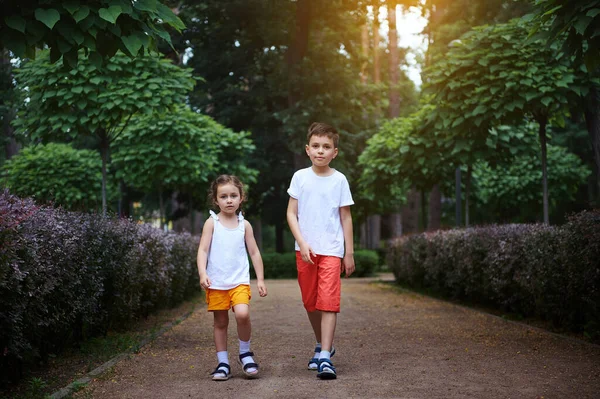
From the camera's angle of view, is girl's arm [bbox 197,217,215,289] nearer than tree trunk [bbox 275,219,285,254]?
Yes

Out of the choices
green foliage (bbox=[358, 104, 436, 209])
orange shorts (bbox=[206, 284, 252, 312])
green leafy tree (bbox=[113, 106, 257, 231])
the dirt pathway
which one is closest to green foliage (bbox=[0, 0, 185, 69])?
orange shorts (bbox=[206, 284, 252, 312])

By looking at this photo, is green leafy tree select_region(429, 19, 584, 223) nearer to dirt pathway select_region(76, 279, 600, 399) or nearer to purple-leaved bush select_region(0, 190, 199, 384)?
dirt pathway select_region(76, 279, 600, 399)

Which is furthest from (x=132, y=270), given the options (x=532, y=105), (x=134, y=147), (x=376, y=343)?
(x=134, y=147)

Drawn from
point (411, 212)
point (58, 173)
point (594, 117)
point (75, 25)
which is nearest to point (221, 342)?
point (75, 25)

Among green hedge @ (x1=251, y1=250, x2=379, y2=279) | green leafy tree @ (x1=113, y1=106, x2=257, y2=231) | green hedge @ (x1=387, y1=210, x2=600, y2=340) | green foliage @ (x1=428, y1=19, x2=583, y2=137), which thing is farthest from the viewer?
green hedge @ (x1=251, y1=250, x2=379, y2=279)

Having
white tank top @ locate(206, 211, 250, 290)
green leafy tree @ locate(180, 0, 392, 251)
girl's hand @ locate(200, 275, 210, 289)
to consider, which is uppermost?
green leafy tree @ locate(180, 0, 392, 251)

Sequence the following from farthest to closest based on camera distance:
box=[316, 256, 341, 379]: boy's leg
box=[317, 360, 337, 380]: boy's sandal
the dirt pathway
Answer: box=[316, 256, 341, 379]: boy's leg
box=[317, 360, 337, 380]: boy's sandal
the dirt pathway

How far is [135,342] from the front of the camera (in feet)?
27.1

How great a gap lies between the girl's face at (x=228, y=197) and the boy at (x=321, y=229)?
46 centimetres

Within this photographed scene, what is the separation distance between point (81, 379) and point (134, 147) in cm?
1372

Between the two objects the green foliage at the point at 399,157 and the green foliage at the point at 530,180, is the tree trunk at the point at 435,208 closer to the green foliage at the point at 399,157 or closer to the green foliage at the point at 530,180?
the green foliage at the point at 530,180

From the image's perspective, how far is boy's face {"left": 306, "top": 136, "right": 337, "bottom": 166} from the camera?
6.42 meters

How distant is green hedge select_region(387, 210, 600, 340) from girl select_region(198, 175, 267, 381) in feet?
11.5

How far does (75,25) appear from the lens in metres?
6.47
